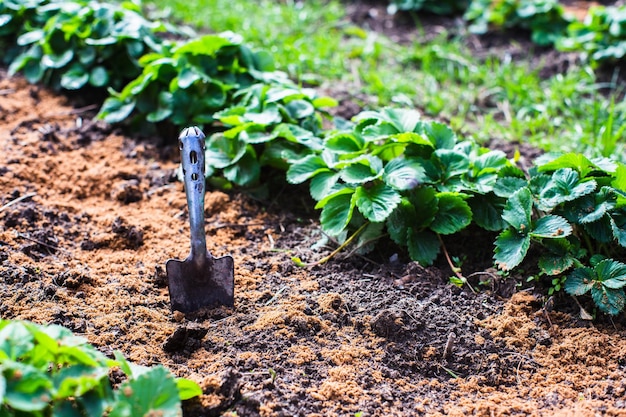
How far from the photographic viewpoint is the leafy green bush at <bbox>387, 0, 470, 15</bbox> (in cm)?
553

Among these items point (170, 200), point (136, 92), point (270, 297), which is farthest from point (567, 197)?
point (136, 92)

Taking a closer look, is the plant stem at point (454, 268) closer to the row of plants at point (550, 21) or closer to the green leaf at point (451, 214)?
the green leaf at point (451, 214)

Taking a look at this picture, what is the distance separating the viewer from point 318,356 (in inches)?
85.9

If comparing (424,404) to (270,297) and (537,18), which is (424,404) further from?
(537,18)

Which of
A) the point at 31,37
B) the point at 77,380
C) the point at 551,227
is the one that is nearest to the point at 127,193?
the point at 31,37

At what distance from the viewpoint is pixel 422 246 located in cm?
266

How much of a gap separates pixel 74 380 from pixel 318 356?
2.74ft

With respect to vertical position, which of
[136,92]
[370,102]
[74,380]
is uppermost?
[74,380]

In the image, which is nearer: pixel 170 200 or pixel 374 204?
pixel 374 204

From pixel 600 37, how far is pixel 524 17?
682 millimetres

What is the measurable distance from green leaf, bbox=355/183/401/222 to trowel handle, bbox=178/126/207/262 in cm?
59

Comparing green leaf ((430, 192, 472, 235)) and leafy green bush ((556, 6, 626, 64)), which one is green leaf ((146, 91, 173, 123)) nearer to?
green leaf ((430, 192, 472, 235))

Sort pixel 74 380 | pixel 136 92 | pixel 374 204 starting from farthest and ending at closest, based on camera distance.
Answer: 1. pixel 136 92
2. pixel 374 204
3. pixel 74 380

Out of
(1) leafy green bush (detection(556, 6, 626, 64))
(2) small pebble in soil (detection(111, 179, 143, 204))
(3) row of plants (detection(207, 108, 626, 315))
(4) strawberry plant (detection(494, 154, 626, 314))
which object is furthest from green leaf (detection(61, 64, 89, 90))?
(1) leafy green bush (detection(556, 6, 626, 64))
